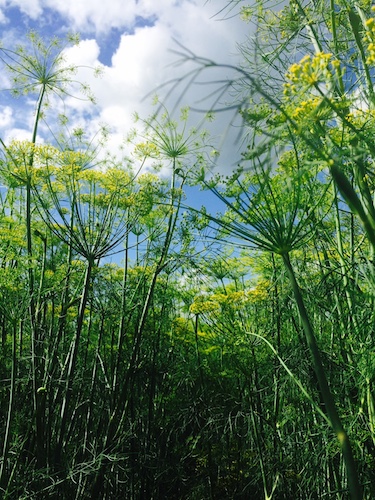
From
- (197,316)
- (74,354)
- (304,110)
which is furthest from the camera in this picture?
(197,316)

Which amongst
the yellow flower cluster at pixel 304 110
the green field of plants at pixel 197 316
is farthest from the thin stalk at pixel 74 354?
the yellow flower cluster at pixel 304 110

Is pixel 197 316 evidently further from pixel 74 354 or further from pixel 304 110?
pixel 304 110

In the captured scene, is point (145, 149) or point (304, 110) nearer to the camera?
point (304, 110)

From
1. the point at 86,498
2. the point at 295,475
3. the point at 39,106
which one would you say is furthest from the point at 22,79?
the point at 295,475

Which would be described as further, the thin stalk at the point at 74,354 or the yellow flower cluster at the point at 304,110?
the thin stalk at the point at 74,354

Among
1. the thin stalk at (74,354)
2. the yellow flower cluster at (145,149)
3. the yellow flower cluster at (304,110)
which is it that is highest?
the yellow flower cluster at (145,149)

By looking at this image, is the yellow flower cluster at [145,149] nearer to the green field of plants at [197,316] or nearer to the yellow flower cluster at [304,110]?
the green field of plants at [197,316]

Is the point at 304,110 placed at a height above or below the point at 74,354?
above

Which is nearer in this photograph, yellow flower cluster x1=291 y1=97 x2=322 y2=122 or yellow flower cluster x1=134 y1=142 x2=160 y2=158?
yellow flower cluster x1=291 y1=97 x2=322 y2=122

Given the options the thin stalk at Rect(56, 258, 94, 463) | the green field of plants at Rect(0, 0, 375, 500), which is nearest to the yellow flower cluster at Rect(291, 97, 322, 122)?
the green field of plants at Rect(0, 0, 375, 500)

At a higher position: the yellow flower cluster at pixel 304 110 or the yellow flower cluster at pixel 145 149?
the yellow flower cluster at pixel 145 149

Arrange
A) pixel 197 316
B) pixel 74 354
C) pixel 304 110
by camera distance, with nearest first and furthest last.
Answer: pixel 304 110
pixel 74 354
pixel 197 316

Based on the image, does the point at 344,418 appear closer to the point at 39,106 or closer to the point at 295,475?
the point at 295,475

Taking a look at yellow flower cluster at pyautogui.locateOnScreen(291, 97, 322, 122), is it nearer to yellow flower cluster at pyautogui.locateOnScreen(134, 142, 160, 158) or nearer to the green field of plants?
the green field of plants
